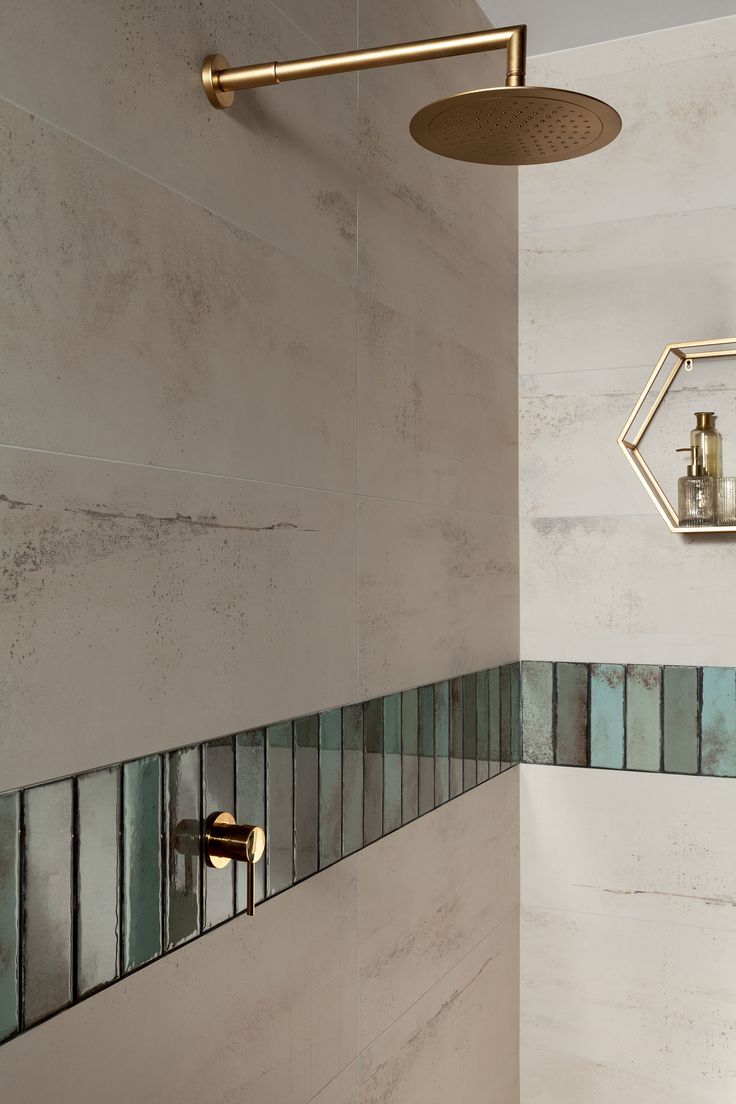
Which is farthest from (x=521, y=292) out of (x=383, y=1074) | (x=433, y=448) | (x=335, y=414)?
(x=383, y=1074)

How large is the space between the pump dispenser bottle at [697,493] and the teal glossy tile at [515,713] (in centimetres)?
49

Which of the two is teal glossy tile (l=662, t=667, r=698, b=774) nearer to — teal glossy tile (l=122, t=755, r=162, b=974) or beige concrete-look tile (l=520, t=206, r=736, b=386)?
beige concrete-look tile (l=520, t=206, r=736, b=386)

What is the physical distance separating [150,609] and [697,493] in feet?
4.31

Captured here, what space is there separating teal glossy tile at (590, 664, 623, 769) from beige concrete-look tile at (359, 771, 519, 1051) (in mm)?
192

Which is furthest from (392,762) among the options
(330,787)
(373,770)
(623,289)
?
(623,289)

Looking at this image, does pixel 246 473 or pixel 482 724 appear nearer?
pixel 246 473

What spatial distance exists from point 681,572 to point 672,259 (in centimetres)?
66

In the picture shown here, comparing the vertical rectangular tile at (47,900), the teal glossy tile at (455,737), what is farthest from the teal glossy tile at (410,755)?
the vertical rectangular tile at (47,900)

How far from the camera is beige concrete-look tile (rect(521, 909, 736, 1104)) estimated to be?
2.07m

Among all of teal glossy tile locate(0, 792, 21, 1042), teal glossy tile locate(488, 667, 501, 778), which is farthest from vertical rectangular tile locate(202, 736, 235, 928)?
teal glossy tile locate(488, 667, 501, 778)

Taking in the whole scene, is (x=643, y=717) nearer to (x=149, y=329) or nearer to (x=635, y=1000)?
(x=635, y=1000)

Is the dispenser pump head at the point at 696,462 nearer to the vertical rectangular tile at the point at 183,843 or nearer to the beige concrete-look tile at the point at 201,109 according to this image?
the beige concrete-look tile at the point at 201,109

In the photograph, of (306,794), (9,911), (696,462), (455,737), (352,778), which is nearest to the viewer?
(9,911)

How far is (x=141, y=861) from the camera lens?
3.29 feet
